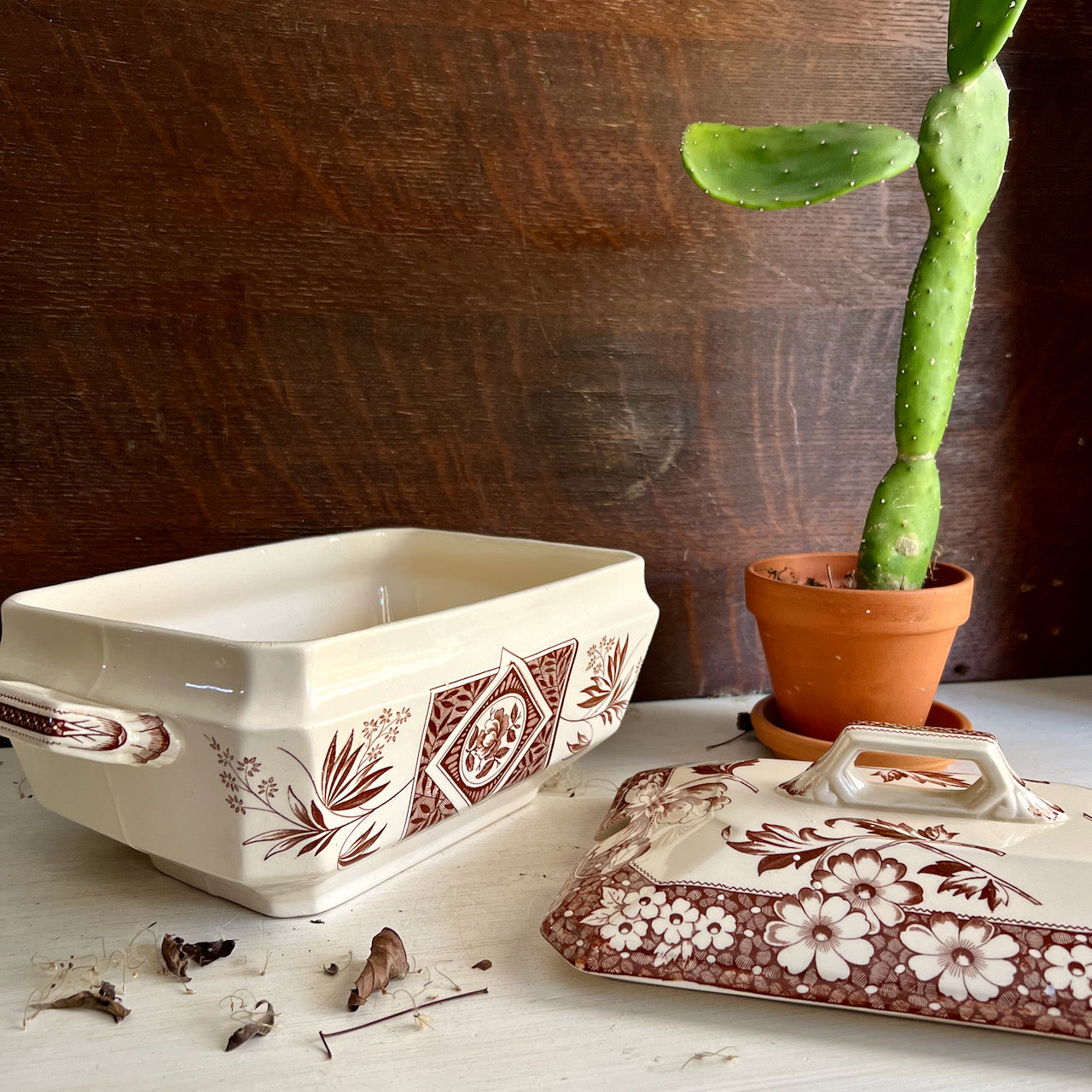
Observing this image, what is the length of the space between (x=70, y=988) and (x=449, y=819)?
19cm

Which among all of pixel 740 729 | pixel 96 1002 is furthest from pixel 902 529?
pixel 96 1002

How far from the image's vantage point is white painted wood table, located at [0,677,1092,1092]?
35 centimetres

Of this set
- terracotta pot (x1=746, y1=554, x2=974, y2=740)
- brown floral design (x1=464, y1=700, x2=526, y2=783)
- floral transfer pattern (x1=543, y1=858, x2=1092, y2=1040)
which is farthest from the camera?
terracotta pot (x1=746, y1=554, x2=974, y2=740)

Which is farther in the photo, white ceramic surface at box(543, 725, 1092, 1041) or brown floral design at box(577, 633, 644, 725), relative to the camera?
brown floral design at box(577, 633, 644, 725)

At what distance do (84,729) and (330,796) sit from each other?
10 centimetres

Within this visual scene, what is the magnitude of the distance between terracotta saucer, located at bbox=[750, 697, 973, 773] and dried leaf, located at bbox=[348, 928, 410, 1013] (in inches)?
11.1

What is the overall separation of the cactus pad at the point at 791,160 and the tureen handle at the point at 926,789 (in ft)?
1.02

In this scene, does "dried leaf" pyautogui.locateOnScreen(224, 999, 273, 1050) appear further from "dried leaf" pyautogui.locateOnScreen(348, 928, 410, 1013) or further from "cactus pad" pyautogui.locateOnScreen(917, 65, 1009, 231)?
"cactus pad" pyautogui.locateOnScreen(917, 65, 1009, 231)

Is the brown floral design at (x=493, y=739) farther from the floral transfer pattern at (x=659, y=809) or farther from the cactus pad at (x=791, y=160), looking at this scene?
the cactus pad at (x=791, y=160)

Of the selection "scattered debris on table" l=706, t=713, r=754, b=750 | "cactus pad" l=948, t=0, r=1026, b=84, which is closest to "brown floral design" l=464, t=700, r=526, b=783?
"scattered debris on table" l=706, t=713, r=754, b=750

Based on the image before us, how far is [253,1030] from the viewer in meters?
0.37

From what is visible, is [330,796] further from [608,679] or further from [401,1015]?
[608,679]

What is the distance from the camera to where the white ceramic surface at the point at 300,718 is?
403mm

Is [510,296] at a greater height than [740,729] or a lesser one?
greater
